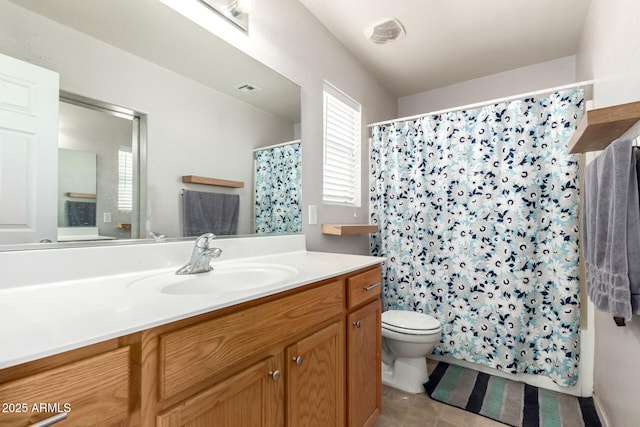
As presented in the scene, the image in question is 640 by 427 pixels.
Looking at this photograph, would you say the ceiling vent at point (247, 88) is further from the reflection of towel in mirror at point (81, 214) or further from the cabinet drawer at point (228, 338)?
the cabinet drawer at point (228, 338)

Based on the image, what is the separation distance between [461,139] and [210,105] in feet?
5.58

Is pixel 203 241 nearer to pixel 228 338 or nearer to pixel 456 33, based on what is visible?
pixel 228 338

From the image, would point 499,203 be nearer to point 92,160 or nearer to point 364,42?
point 364,42

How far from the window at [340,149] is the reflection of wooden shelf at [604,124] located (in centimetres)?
131

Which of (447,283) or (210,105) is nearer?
(210,105)

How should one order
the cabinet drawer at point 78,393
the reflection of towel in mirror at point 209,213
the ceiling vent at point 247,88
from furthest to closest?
1. the ceiling vent at point 247,88
2. the reflection of towel in mirror at point 209,213
3. the cabinet drawer at point 78,393

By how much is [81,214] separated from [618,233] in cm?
170

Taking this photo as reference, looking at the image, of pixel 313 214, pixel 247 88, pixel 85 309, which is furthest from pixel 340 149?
pixel 85 309

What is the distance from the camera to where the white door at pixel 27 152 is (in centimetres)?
82

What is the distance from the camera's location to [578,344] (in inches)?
71.5

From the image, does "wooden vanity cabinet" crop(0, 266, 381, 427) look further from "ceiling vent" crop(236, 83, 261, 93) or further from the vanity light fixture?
the vanity light fixture

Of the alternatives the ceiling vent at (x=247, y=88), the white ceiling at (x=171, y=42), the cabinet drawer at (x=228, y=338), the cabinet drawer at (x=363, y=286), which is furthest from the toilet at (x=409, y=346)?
the ceiling vent at (x=247, y=88)

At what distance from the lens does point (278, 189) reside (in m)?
1.66

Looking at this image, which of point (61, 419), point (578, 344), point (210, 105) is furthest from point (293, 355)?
point (578, 344)
